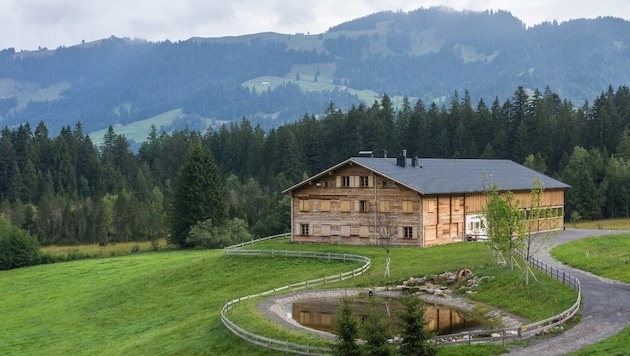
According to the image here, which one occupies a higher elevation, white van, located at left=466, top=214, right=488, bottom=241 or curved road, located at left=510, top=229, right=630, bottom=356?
white van, located at left=466, top=214, right=488, bottom=241

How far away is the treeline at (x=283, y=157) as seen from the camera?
4400 inches

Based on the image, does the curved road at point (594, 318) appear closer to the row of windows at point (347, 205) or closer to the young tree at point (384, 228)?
the young tree at point (384, 228)

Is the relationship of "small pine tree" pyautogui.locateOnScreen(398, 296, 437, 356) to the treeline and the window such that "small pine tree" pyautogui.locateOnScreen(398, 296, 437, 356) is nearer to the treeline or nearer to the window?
the window

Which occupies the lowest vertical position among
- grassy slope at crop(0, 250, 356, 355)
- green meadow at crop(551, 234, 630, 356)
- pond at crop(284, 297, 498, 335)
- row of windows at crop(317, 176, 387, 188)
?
grassy slope at crop(0, 250, 356, 355)

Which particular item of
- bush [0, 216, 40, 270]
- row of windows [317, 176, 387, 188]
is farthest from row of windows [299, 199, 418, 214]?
bush [0, 216, 40, 270]

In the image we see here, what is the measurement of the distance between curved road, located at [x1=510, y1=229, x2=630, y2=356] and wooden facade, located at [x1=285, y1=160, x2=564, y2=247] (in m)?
18.7

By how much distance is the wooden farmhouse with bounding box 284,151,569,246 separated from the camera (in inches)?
2621

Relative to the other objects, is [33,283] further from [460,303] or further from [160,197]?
[160,197]

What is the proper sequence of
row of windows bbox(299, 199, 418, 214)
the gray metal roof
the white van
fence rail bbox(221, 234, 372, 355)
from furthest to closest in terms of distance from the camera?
the white van → the gray metal roof → row of windows bbox(299, 199, 418, 214) → fence rail bbox(221, 234, 372, 355)

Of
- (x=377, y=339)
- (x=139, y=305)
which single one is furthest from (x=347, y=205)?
(x=377, y=339)

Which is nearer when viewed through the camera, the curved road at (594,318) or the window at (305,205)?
the curved road at (594,318)

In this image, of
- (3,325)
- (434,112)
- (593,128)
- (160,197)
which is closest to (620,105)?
(593,128)

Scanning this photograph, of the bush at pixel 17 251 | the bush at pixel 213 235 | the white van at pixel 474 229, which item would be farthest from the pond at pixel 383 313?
the bush at pixel 17 251

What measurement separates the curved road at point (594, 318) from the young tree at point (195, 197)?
60.9 metres
